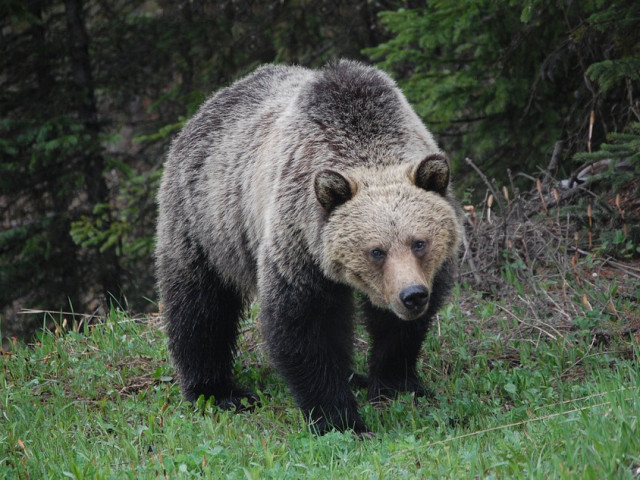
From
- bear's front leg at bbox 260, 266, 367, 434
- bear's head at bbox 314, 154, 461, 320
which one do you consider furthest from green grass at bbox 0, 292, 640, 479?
bear's head at bbox 314, 154, 461, 320

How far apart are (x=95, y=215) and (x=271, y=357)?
8.09 meters

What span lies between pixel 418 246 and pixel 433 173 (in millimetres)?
490

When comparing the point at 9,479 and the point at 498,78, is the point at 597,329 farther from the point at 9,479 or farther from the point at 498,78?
the point at 9,479

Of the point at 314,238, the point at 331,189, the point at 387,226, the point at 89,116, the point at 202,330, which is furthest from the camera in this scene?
the point at 89,116

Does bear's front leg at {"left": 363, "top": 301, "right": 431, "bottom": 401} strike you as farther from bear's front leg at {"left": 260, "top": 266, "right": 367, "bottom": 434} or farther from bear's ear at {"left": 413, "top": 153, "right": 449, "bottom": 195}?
bear's ear at {"left": 413, "top": 153, "right": 449, "bottom": 195}

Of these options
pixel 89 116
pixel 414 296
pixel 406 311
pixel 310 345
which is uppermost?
pixel 414 296

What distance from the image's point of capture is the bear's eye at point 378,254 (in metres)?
5.16

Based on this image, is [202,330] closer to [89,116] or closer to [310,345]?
[310,345]

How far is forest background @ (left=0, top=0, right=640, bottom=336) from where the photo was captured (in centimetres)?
881

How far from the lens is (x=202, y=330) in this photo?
6.86m

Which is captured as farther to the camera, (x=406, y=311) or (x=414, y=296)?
(x=406, y=311)

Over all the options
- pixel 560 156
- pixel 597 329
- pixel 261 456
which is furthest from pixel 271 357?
pixel 560 156

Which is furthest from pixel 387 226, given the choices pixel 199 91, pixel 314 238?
pixel 199 91

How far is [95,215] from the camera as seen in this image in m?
13.1
